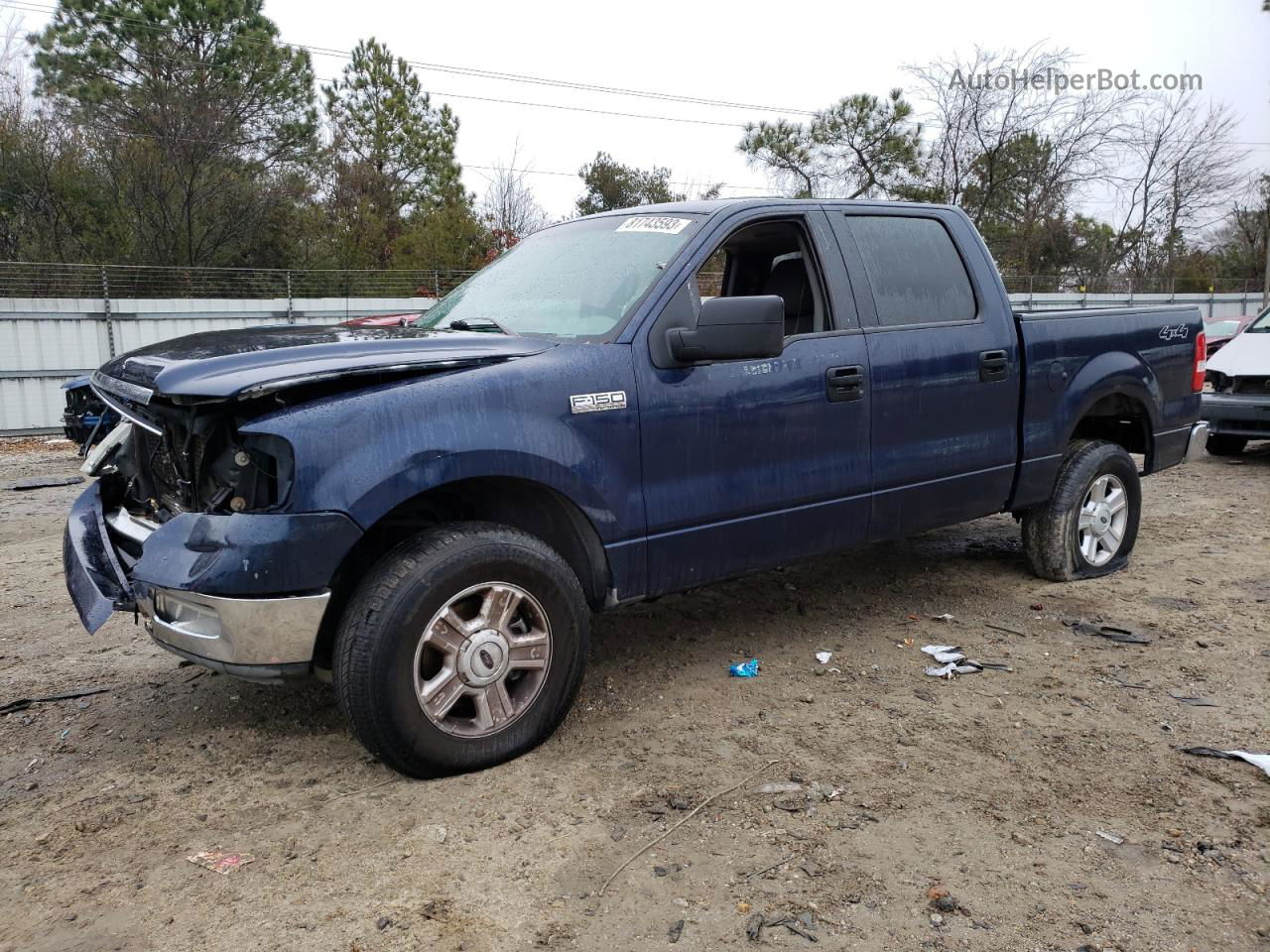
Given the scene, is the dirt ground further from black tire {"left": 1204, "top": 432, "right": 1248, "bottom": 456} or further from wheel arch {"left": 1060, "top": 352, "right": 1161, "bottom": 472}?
black tire {"left": 1204, "top": 432, "right": 1248, "bottom": 456}

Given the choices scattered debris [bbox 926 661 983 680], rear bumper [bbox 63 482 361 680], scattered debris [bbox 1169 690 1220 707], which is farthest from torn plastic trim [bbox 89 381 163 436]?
scattered debris [bbox 1169 690 1220 707]

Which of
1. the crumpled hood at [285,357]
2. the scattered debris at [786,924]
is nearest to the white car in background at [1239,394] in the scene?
the crumpled hood at [285,357]

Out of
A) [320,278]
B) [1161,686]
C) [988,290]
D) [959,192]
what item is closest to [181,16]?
[320,278]

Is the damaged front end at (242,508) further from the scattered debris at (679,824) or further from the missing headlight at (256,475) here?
the scattered debris at (679,824)

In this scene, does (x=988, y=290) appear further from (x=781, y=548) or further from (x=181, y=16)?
(x=181, y=16)

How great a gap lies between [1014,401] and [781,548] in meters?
1.61

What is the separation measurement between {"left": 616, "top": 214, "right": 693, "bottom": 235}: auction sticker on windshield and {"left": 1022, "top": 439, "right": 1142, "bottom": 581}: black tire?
258 cm

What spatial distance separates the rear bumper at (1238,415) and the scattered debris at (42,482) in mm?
11018

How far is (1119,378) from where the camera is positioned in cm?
527

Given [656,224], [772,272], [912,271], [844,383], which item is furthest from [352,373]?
[912,271]

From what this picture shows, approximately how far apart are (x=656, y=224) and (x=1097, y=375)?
2.62 m

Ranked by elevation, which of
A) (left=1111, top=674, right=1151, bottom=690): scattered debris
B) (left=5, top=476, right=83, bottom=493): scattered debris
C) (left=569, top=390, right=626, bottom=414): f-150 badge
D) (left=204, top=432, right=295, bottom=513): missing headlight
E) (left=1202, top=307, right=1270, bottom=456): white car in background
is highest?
(left=569, top=390, right=626, bottom=414): f-150 badge

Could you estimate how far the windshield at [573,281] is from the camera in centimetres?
372

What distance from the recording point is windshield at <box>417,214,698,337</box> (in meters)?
3.72
